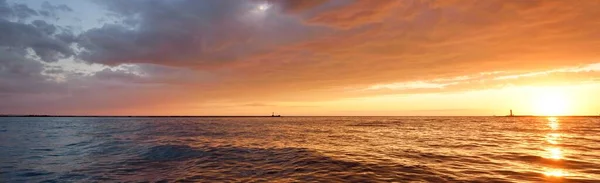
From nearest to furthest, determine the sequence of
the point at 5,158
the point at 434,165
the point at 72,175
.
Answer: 1. the point at 72,175
2. the point at 434,165
3. the point at 5,158

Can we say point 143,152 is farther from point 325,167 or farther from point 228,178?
point 325,167

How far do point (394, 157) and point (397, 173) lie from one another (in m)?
6.04

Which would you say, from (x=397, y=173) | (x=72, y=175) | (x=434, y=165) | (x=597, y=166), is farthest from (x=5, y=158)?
(x=597, y=166)

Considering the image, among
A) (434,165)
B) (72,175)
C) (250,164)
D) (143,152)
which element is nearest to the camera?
(72,175)

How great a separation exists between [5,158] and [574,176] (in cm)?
3842

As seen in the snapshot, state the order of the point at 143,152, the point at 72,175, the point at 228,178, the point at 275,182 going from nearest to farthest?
the point at 275,182
the point at 228,178
the point at 72,175
the point at 143,152

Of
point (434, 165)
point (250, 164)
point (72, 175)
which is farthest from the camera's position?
point (250, 164)

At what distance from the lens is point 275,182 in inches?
608

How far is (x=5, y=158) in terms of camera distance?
81.8 feet

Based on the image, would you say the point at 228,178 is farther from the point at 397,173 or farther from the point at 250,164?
the point at 397,173

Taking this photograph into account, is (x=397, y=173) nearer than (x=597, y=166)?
Yes

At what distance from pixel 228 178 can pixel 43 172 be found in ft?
39.2

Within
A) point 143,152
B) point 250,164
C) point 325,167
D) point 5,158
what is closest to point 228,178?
point 250,164

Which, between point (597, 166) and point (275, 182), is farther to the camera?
point (597, 166)
